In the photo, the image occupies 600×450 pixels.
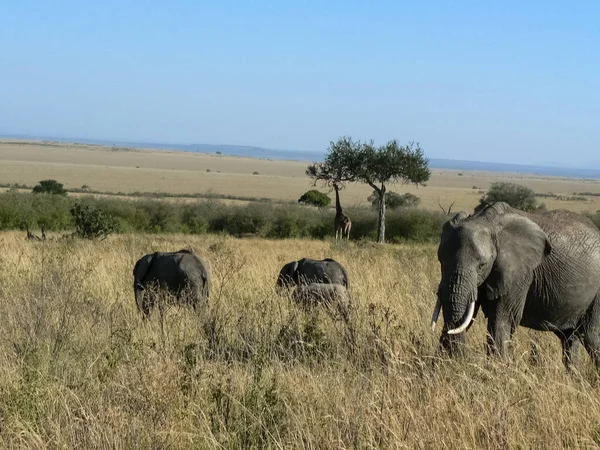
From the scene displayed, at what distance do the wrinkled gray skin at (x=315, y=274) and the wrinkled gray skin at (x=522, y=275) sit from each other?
→ 435 cm

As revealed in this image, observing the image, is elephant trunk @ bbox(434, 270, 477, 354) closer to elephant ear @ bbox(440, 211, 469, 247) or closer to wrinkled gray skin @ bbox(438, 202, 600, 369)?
wrinkled gray skin @ bbox(438, 202, 600, 369)

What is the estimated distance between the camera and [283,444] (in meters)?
5.49

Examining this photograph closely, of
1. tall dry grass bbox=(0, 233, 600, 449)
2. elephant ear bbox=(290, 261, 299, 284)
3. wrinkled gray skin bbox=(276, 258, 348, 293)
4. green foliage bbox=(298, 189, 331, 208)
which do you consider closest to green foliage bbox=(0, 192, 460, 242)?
green foliage bbox=(298, 189, 331, 208)

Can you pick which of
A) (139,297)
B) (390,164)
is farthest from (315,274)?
(390,164)

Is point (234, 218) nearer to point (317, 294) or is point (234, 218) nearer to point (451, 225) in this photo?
point (317, 294)

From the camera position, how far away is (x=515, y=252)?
7.71 meters

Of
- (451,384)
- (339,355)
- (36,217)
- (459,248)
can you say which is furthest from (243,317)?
(36,217)

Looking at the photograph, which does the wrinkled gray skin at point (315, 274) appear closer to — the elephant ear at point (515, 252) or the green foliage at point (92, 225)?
the elephant ear at point (515, 252)

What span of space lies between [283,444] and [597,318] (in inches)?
160

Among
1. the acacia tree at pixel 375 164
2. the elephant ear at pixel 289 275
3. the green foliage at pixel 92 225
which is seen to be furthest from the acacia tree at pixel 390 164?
the elephant ear at pixel 289 275

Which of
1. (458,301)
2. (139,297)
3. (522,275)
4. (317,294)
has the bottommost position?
(139,297)

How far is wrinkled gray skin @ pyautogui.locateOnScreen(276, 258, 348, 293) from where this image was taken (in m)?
12.3

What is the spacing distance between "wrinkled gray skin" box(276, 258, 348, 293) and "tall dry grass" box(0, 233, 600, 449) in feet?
9.70

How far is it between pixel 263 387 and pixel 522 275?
2.77 meters
